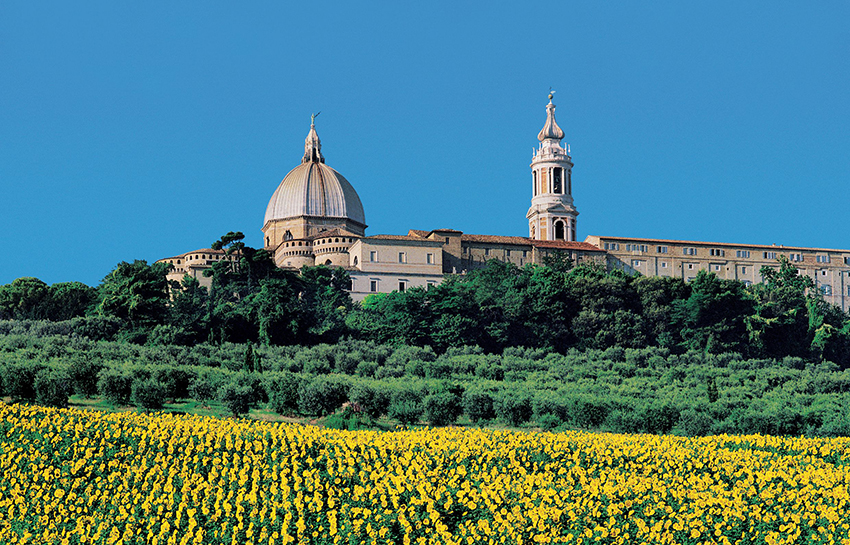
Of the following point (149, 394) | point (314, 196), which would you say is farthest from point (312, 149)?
point (149, 394)

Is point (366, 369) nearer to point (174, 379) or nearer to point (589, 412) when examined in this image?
point (174, 379)

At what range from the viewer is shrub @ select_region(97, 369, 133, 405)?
95.7ft

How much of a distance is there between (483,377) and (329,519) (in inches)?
1268

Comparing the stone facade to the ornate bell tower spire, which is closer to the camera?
the stone facade

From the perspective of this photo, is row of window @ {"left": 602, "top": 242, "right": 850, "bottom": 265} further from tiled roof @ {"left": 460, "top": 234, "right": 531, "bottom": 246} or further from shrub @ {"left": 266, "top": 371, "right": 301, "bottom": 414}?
shrub @ {"left": 266, "top": 371, "right": 301, "bottom": 414}

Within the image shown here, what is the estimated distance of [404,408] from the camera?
30.5 metres

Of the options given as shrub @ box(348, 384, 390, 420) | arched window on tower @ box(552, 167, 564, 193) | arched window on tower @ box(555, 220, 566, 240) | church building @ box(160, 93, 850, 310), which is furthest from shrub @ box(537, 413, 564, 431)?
arched window on tower @ box(552, 167, 564, 193)

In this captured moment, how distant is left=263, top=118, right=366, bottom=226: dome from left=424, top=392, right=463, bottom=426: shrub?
5448cm

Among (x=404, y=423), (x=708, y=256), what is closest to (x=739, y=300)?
(x=708, y=256)

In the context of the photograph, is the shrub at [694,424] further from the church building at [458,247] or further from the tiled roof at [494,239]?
→ the tiled roof at [494,239]

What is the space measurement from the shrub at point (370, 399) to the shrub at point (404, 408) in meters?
0.31

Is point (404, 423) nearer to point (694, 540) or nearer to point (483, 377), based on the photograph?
point (483, 377)

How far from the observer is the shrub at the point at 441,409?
3044 centimetres

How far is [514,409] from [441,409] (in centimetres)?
279
